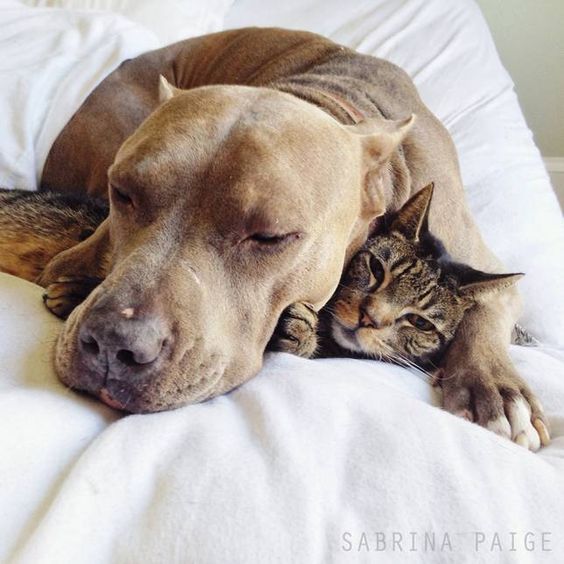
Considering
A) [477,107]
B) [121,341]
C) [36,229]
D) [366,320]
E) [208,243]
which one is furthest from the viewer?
[477,107]

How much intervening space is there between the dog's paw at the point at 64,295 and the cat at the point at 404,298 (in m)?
0.39

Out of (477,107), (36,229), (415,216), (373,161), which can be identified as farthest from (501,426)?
(477,107)

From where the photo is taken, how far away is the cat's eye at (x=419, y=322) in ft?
4.41

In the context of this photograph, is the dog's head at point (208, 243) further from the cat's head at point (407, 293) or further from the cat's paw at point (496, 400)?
the cat's paw at point (496, 400)

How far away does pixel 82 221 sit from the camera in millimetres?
1517

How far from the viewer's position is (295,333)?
1207 millimetres

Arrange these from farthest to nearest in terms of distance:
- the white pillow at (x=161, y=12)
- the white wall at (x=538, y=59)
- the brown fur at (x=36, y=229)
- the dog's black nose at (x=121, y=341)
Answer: the white wall at (x=538, y=59) → the white pillow at (x=161, y=12) → the brown fur at (x=36, y=229) → the dog's black nose at (x=121, y=341)

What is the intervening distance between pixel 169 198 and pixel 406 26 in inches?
78.7

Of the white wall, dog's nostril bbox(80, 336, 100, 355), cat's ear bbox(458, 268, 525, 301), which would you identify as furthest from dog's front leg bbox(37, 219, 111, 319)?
the white wall

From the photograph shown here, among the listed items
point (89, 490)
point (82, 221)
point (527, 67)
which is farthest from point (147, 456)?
point (527, 67)

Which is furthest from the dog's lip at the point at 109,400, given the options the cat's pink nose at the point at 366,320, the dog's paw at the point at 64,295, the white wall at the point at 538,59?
the white wall at the point at 538,59

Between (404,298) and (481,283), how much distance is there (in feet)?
→ 0.54

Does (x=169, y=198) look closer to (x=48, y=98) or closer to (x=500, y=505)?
(x=500, y=505)

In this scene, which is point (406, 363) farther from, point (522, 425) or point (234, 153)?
point (234, 153)
